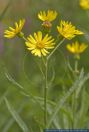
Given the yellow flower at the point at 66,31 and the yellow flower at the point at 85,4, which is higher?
the yellow flower at the point at 66,31

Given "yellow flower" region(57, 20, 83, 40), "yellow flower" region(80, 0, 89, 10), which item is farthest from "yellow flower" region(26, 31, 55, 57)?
"yellow flower" region(80, 0, 89, 10)

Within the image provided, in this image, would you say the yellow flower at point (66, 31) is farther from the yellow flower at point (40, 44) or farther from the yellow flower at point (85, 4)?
the yellow flower at point (85, 4)

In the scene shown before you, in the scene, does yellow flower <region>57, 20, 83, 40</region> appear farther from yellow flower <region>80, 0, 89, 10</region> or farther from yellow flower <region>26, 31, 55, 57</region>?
yellow flower <region>80, 0, 89, 10</region>

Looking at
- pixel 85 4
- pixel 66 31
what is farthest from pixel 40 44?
pixel 85 4

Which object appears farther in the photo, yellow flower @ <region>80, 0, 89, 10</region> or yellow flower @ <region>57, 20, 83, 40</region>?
yellow flower @ <region>80, 0, 89, 10</region>

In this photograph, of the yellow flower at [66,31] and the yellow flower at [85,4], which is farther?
the yellow flower at [85,4]

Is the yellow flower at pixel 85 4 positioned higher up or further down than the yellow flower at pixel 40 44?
further down

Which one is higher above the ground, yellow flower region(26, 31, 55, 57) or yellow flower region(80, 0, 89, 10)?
yellow flower region(26, 31, 55, 57)

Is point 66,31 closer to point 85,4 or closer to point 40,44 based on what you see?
point 40,44

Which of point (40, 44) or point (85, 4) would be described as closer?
point (40, 44)

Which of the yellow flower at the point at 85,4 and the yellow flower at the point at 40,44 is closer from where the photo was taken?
the yellow flower at the point at 40,44

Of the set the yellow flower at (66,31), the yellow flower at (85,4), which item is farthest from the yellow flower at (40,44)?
the yellow flower at (85,4)
